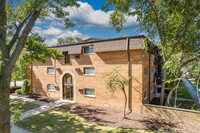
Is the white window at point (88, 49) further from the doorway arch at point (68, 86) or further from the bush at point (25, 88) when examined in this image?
the bush at point (25, 88)

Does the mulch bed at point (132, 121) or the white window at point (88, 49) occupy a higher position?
the white window at point (88, 49)

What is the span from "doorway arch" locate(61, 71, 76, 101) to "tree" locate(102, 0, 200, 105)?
363 inches

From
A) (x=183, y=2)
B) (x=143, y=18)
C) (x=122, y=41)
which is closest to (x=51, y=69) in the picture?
(x=122, y=41)

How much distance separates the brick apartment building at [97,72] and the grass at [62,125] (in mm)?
3421

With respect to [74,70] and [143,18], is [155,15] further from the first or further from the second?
[74,70]

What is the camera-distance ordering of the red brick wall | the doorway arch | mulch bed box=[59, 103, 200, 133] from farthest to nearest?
the doorway arch, the red brick wall, mulch bed box=[59, 103, 200, 133]

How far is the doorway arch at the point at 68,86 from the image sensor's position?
49.6ft

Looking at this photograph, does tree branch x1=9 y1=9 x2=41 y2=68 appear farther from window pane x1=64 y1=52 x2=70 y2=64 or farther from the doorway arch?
the doorway arch

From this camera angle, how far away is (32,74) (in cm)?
1919

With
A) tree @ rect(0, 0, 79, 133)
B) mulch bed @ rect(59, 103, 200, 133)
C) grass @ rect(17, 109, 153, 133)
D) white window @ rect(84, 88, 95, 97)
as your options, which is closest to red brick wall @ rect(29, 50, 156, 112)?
white window @ rect(84, 88, 95, 97)

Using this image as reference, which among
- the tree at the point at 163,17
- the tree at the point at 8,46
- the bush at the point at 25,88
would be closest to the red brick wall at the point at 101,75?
the tree at the point at 163,17

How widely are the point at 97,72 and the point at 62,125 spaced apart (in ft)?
20.6

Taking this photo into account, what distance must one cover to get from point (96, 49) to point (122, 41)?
2.94m

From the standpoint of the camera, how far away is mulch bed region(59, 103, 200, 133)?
849cm
